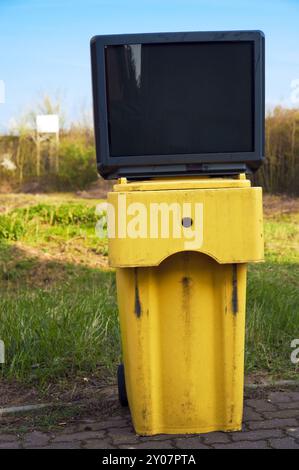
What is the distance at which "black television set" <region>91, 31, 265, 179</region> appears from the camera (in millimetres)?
3385

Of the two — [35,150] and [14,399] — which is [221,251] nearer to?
[14,399]

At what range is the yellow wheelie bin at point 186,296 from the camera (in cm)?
327

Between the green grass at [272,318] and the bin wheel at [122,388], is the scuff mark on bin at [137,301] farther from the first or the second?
the green grass at [272,318]

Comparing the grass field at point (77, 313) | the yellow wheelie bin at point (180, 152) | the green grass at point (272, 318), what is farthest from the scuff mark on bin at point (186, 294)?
the green grass at point (272, 318)

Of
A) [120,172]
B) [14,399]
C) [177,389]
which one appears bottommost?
[14,399]

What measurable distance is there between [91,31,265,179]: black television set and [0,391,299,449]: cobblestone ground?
130 centimetres

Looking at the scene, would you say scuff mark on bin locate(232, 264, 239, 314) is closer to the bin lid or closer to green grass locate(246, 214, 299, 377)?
the bin lid

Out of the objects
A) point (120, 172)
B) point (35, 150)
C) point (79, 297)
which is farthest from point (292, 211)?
point (120, 172)

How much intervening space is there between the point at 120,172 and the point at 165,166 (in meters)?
0.22

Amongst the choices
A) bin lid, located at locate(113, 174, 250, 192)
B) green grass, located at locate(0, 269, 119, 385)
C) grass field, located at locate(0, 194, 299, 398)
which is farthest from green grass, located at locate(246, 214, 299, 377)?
bin lid, located at locate(113, 174, 250, 192)

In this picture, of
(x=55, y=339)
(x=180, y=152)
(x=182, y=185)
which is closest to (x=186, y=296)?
(x=182, y=185)

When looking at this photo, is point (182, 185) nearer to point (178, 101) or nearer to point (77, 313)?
point (178, 101)

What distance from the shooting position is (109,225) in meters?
3.36

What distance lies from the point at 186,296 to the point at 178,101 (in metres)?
0.93
